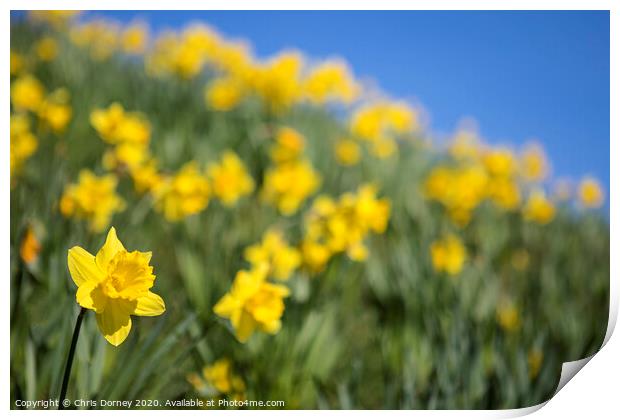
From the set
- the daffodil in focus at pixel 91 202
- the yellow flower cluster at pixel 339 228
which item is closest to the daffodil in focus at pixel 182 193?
the daffodil in focus at pixel 91 202

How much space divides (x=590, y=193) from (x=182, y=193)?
1.15m

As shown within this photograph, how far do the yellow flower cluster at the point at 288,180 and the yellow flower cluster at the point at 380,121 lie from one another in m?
0.46

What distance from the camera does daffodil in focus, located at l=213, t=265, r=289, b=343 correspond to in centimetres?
92

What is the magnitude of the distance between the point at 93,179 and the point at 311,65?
90 cm

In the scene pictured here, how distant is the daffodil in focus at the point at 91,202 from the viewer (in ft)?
4.09

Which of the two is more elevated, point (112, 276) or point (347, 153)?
point (347, 153)

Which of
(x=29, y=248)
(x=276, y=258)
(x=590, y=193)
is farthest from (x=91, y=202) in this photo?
(x=590, y=193)

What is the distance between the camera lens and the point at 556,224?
2.14m

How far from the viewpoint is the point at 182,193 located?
1353mm

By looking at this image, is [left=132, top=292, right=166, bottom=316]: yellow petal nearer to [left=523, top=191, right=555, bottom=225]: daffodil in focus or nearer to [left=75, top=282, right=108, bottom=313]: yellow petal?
[left=75, top=282, right=108, bottom=313]: yellow petal

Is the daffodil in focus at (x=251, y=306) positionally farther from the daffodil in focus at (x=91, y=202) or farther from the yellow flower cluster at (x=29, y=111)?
the yellow flower cluster at (x=29, y=111)

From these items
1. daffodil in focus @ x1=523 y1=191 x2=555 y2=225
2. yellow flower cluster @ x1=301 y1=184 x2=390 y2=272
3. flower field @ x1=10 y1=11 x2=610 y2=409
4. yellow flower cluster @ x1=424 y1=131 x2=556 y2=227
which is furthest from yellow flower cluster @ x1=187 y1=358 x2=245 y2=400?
daffodil in focus @ x1=523 y1=191 x2=555 y2=225

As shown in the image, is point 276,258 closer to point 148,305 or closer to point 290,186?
point 290,186

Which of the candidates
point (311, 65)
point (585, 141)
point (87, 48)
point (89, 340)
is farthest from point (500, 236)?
point (87, 48)
